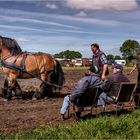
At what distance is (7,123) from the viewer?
1114 cm

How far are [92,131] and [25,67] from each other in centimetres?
707

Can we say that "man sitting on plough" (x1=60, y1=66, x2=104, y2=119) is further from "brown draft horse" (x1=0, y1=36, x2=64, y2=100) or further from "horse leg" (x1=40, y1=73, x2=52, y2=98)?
"horse leg" (x1=40, y1=73, x2=52, y2=98)

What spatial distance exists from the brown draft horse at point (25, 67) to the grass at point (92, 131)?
6.04m

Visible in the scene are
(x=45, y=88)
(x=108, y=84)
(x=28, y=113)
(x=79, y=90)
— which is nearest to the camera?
(x=79, y=90)

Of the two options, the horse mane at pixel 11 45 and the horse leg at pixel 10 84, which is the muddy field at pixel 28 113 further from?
the horse mane at pixel 11 45

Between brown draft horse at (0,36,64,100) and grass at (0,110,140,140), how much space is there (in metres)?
6.04

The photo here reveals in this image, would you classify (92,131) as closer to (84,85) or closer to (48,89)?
(84,85)

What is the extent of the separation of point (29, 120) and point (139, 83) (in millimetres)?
4340

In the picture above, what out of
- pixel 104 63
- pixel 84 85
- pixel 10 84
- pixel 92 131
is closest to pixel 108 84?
pixel 104 63

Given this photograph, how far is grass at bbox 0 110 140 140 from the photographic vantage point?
9125 millimetres

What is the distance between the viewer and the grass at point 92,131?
9.12 m

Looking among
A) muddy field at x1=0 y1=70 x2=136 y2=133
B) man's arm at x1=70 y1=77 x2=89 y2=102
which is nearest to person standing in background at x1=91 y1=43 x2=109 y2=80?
man's arm at x1=70 y1=77 x2=89 y2=102

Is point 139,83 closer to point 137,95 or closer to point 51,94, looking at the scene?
point 137,95

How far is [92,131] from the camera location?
954cm
